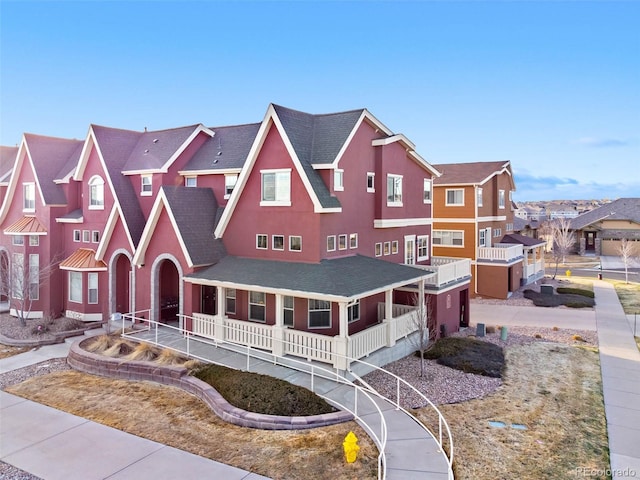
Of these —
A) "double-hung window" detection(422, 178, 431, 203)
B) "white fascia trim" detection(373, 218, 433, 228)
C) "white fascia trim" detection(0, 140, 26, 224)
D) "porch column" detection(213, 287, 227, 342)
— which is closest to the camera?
"porch column" detection(213, 287, 227, 342)

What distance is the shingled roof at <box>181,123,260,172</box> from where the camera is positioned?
79.3 ft

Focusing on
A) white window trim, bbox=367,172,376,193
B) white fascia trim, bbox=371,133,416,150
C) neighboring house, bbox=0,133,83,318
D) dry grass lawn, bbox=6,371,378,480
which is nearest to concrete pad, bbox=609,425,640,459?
dry grass lawn, bbox=6,371,378,480

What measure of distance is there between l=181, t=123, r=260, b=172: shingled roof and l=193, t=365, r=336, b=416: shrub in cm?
1180

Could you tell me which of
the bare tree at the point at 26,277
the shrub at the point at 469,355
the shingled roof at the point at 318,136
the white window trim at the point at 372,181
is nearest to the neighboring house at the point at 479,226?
the shrub at the point at 469,355

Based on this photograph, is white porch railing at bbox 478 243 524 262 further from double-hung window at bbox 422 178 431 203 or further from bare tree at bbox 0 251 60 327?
bare tree at bbox 0 251 60 327

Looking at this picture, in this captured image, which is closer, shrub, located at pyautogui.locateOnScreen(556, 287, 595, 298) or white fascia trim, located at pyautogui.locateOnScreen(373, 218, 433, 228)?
white fascia trim, located at pyautogui.locateOnScreen(373, 218, 433, 228)

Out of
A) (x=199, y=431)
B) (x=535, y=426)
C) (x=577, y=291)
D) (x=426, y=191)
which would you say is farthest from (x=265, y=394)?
(x=577, y=291)

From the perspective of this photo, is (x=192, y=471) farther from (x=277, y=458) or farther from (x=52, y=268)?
(x=52, y=268)

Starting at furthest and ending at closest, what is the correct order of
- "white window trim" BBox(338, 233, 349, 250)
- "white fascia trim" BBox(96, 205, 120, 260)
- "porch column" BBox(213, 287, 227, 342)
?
"white fascia trim" BBox(96, 205, 120, 260)
"white window trim" BBox(338, 233, 349, 250)
"porch column" BBox(213, 287, 227, 342)

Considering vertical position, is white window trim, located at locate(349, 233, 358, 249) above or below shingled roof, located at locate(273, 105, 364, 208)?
below

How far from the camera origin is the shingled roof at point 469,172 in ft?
117

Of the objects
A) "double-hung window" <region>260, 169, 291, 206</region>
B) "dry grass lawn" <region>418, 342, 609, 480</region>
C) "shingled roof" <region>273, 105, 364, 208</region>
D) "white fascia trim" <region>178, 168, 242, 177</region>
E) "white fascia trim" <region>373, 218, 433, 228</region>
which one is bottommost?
"dry grass lawn" <region>418, 342, 609, 480</region>

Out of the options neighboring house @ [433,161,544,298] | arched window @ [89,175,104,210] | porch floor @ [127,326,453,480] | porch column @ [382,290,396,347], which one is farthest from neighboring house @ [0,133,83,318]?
neighboring house @ [433,161,544,298]

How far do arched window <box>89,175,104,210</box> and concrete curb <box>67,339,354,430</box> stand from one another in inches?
373
